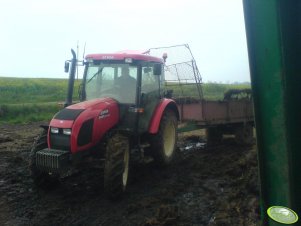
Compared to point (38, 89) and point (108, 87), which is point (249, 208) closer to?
point (108, 87)

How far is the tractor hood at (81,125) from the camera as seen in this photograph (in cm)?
596

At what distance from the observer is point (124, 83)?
6.95m

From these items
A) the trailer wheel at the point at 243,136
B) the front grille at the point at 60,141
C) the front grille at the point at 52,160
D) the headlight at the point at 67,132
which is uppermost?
the headlight at the point at 67,132

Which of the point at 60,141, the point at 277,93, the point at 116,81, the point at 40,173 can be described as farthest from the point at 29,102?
the point at 277,93

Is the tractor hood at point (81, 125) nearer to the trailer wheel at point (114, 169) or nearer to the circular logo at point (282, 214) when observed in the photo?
the trailer wheel at point (114, 169)

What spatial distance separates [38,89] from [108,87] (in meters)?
23.2

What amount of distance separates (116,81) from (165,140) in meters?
1.73

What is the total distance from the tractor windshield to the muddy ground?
1.52 meters

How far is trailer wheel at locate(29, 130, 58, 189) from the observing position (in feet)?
20.3

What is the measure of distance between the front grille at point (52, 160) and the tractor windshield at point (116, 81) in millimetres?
1514

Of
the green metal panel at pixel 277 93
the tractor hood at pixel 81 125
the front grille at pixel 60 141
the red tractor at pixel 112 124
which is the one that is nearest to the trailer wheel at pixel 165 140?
the red tractor at pixel 112 124

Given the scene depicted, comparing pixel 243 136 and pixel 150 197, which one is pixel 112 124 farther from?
pixel 243 136

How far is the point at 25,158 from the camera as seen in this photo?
29.3 feet

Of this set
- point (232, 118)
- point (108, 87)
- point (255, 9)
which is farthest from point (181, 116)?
point (255, 9)
